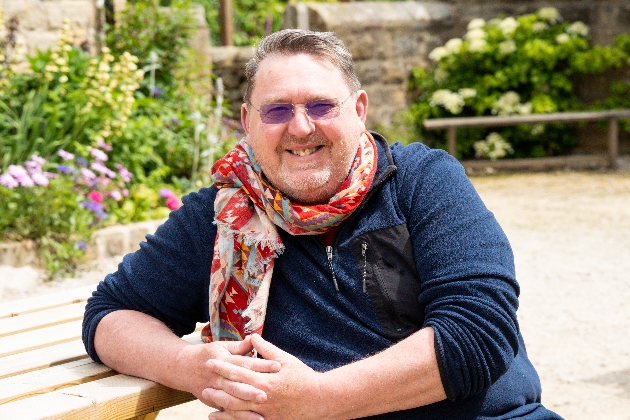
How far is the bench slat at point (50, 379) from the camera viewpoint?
6.42 ft

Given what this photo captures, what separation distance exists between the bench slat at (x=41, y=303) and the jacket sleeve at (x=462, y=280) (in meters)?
1.21

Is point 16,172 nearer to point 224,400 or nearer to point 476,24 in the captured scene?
point 224,400

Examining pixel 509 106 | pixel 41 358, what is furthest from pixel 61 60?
pixel 509 106

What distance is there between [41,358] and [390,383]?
0.94 meters

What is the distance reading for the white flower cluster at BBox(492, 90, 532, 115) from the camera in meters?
9.85

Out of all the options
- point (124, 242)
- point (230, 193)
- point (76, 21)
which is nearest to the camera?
point (230, 193)

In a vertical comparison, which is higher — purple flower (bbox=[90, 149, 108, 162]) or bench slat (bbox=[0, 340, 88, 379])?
purple flower (bbox=[90, 149, 108, 162])

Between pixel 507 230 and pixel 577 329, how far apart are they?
7.78 ft

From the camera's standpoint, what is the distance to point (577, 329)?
4.24 metres

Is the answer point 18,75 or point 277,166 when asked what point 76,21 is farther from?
point 277,166

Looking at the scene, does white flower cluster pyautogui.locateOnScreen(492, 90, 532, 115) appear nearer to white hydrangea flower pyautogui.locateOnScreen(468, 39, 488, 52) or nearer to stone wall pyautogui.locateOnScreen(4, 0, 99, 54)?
white hydrangea flower pyautogui.locateOnScreen(468, 39, 488, 52)

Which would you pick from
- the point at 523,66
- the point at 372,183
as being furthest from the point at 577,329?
the point at 523,66

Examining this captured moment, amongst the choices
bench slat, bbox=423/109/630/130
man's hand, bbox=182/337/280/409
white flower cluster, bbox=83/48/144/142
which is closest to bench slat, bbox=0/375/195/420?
man's hand, bbox=182/337/280/409

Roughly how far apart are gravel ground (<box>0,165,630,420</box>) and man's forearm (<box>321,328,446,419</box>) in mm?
1576
